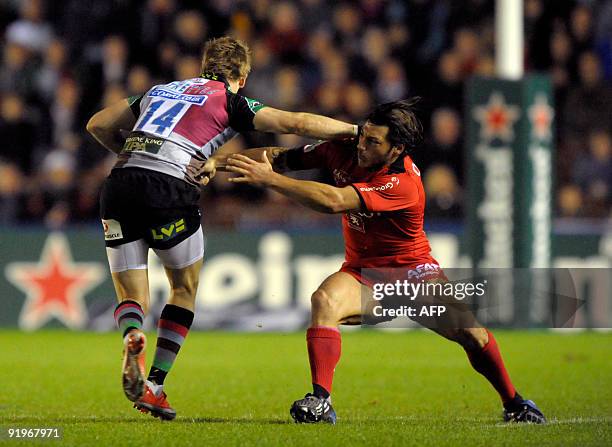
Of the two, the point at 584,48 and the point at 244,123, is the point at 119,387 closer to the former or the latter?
the point at 244,123

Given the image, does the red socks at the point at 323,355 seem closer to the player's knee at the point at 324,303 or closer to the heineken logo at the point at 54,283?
the player's knee at the point at 324,303

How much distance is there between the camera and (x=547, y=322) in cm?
1438

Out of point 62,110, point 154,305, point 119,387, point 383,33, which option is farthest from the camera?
point 383,33

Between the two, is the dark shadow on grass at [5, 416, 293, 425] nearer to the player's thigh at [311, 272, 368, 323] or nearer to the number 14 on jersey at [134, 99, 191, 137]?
the player's thigh at [311, 272, 368, 323]

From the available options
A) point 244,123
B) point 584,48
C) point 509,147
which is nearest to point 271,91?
point 509,147

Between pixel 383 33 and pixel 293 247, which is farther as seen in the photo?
pixel 383 33

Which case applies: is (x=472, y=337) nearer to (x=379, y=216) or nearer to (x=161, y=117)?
(x=379, y=216)

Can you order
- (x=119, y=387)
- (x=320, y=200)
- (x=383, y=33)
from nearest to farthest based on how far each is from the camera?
(x=320, y=200), (x=119, y=387), (x=383, y=33)

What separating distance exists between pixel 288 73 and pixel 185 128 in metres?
8.76

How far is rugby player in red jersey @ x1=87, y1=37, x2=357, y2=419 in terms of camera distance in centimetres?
706

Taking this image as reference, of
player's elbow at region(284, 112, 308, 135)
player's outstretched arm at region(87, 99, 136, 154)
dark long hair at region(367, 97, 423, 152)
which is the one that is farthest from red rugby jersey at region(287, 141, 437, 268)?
player's outstretched arm at region(87, 99, 136, 154)

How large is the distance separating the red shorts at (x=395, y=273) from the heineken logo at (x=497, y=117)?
7.03 meters

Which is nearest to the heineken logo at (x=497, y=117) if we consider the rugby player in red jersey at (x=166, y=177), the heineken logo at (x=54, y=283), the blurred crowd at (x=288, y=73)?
the blurred crowd at (x=288, y=73)

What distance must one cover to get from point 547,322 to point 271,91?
4.70 metres
